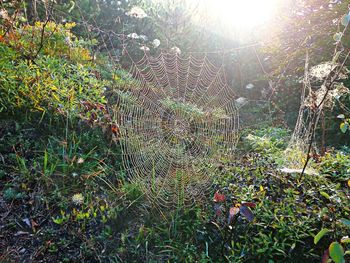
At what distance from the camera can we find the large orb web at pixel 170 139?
3326 mm

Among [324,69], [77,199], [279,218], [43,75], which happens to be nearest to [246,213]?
[279,218]

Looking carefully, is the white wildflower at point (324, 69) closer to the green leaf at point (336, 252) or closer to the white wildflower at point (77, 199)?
the green leaf at point (336, 252)

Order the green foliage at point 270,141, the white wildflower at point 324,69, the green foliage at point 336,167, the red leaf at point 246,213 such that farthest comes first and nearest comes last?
1. the green foliage at point 270,141
2. the white wildflower at point 324,69
3. the green foliage at point 336,167
4. the red leaf at point 246,213

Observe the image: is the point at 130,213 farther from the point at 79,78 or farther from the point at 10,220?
the point at 79,78

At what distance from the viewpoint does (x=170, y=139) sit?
4.04 m

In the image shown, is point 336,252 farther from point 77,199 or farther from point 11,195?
point 11,195

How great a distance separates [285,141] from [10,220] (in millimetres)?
3156

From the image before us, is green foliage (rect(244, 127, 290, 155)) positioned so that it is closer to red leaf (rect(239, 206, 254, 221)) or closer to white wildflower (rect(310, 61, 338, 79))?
white wildflower (rect(310, 61, 338, 79))

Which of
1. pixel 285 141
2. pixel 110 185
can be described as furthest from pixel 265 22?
pixel 110 185

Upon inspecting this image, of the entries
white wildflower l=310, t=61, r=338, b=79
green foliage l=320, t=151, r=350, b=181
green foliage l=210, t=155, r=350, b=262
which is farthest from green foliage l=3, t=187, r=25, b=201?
white wildflower l=310, t=61, r=338, b=79

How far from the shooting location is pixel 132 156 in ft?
12.0

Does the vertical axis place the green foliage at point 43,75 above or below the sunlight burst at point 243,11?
below

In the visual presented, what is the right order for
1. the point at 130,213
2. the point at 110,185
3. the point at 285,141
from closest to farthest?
1. the point at 130,213
2. the point at 110,185
3. the point at 285,141

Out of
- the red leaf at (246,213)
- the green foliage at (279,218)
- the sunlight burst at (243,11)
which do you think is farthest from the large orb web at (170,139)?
the sunlight burst at (243,11)
